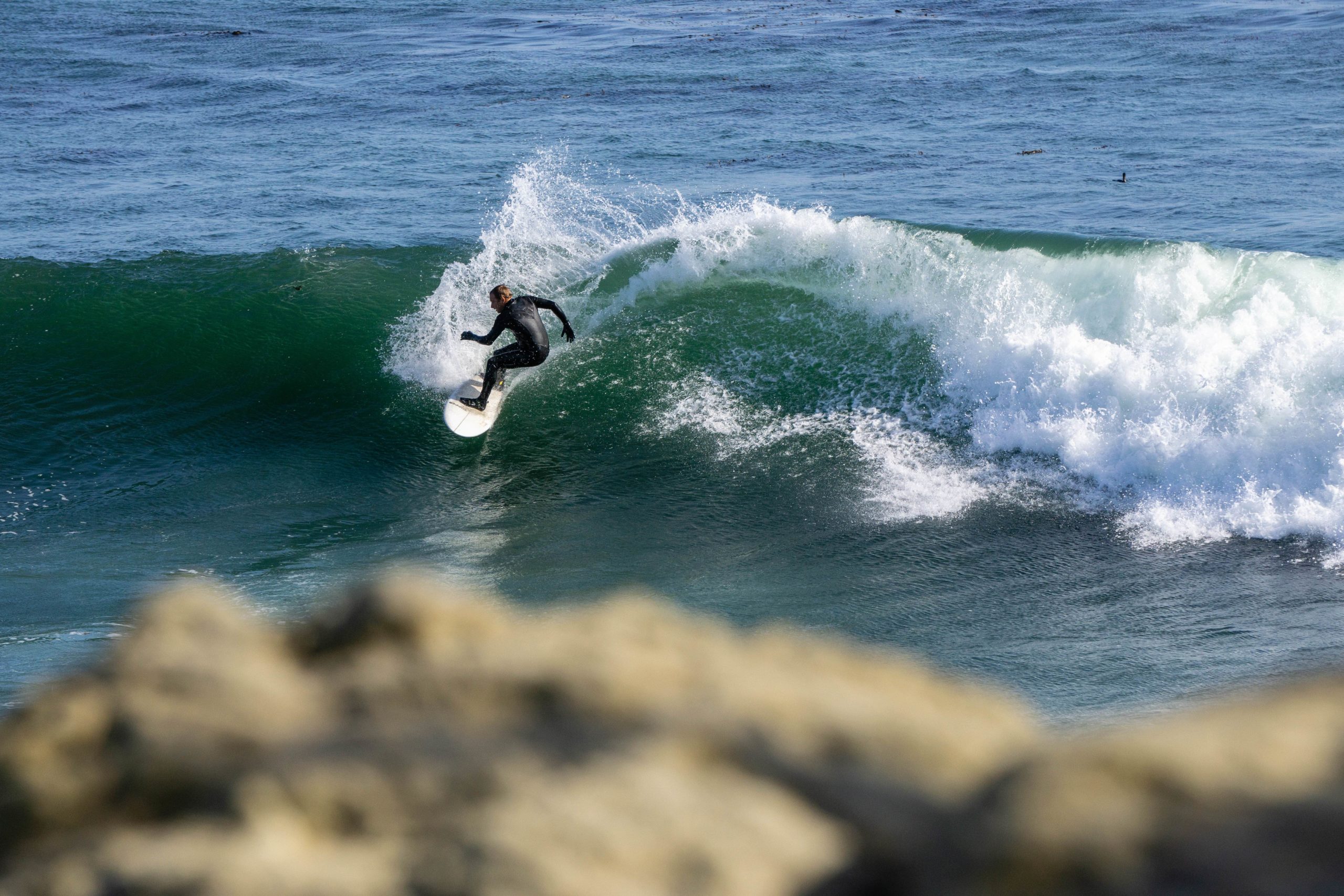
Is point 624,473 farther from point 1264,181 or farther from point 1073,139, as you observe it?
point 1073,139

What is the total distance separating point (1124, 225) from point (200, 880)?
17657 mm

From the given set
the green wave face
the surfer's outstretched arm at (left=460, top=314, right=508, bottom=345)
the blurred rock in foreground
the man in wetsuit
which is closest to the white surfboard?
the green wave face

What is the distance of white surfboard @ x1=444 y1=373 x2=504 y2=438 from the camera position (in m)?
12.9

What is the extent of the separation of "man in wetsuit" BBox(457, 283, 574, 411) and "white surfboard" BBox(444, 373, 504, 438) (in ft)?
1.56

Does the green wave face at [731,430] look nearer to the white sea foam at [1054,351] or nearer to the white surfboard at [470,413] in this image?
the white sea foam at [1054,351]

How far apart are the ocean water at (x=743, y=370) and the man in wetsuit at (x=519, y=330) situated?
94 centimetres

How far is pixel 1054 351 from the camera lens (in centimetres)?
1266

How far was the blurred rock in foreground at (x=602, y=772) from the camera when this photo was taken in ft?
5.15

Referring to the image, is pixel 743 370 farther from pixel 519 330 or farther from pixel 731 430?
pixel 519 330

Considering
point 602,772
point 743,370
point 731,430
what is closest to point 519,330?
point 731,430

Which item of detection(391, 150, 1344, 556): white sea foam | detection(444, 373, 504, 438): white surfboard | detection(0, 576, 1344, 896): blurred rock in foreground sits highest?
detection(0, 576, 1344, 896): blurred rock in foreground

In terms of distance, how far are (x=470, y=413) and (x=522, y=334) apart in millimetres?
1202

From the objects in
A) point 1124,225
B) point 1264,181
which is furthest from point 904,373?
point 1264,181

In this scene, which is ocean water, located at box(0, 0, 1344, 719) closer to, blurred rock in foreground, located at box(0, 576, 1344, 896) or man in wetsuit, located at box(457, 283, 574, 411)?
man in wetsuit, located at box(457, 283, 574, 411)
